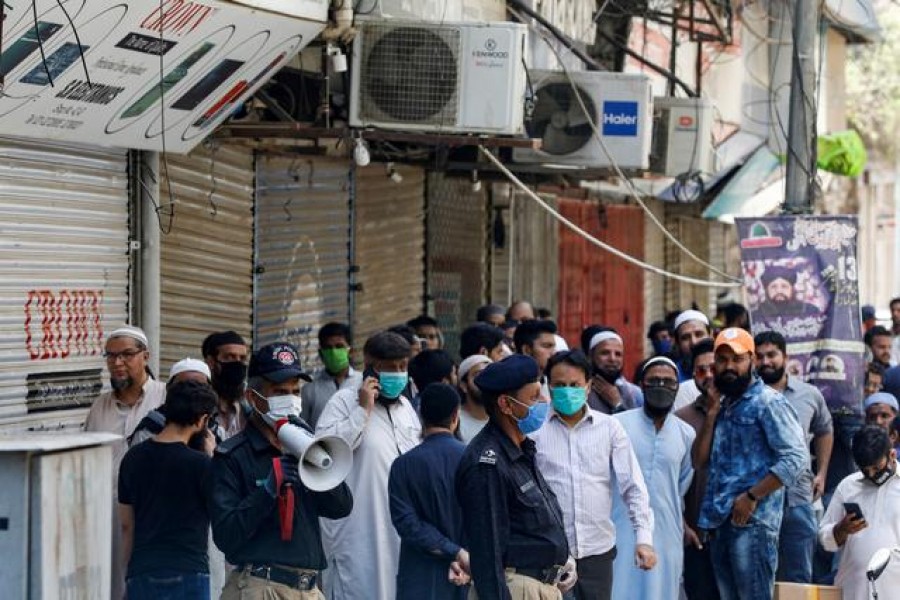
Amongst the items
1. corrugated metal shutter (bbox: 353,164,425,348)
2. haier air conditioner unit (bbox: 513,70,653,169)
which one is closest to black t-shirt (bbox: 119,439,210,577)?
haier air conditioner unit (bbox: 513,70,653,169)

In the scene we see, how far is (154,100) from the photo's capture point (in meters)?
10.4

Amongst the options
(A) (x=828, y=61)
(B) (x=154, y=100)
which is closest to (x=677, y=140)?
(B) (x=154, y=100)

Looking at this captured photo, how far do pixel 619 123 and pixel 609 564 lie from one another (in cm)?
568

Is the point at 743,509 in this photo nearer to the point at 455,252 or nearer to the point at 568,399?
the point at 568,399

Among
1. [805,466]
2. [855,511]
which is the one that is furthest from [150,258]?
[855,511]

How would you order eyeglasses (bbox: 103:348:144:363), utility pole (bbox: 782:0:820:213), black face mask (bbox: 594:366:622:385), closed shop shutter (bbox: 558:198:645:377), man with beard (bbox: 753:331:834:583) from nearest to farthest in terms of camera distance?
eyeglasses (bbox: 103:348:144:363) < man with beard (bbox: 753:331:834:583) < black face mask (bbox: 594:366:622:385) < utility pole (bbox: 782:0:820:213) < closed shop shutter (bbox: 558:198:645:377)

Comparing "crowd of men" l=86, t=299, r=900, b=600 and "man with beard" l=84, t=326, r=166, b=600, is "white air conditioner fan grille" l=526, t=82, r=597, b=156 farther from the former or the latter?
"man with beard" l=84, t=326, r=166, b=600

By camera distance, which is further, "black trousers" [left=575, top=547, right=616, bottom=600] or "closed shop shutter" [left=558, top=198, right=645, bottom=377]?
"closed shop shutter" [left=558, top=198, right=645, bottom=377]

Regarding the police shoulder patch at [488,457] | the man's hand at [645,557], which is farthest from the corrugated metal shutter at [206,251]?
the police shoulder patch at [488,457]

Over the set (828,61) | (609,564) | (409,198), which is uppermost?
(828,61)

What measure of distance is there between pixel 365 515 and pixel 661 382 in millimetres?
1897

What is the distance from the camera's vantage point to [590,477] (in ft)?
28.9

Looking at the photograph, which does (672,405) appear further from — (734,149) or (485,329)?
(734,149)

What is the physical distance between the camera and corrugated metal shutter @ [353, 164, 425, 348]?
15.5 m
